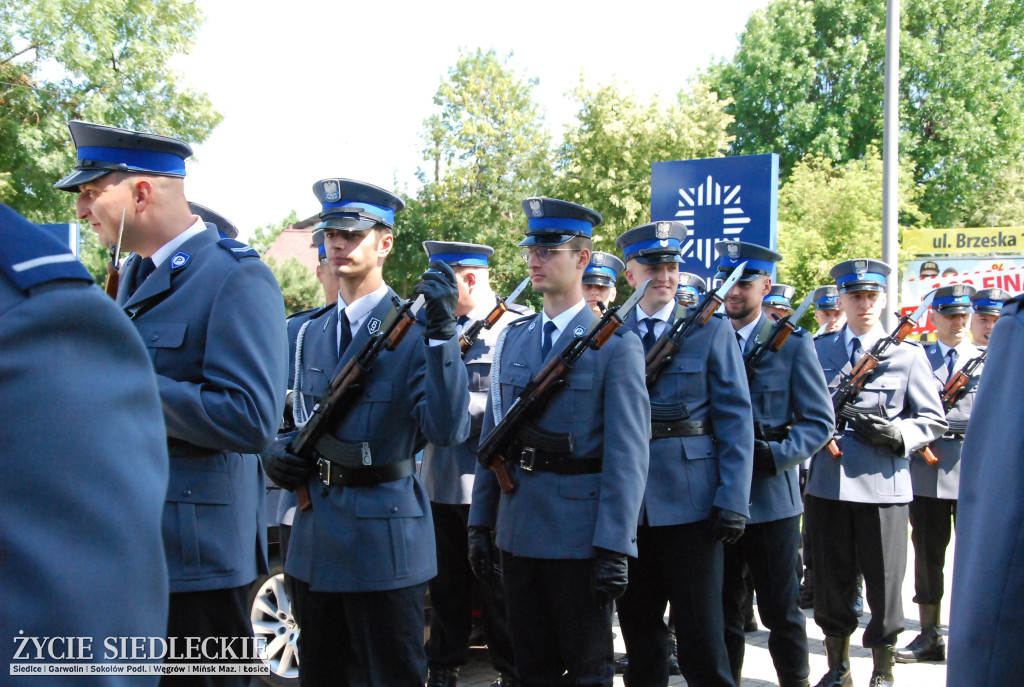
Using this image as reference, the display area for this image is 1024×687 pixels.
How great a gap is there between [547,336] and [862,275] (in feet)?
9.68

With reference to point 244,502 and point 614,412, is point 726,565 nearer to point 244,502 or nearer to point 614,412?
point 614,412

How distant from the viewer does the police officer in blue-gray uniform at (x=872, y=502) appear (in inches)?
215

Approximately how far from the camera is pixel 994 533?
153 cm

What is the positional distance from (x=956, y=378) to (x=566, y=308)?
4.45 meters

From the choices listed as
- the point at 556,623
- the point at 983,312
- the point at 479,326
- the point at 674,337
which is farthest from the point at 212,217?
the point at 983,312

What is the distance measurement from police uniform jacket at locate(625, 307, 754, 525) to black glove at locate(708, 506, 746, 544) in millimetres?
27

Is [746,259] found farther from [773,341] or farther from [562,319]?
[562,319]

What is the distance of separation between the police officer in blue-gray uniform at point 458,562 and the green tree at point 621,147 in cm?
2028

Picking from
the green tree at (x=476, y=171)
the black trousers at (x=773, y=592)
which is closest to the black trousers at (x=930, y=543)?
the black trousers at (x=773, y=592)

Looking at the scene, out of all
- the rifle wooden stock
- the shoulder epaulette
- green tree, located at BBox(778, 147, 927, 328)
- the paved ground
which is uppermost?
green tree, located at BBox(778, 147, 927, 328)

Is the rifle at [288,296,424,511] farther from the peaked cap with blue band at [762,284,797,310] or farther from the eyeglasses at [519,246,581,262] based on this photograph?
the peaked cap with blue band at [762,284,797,310]

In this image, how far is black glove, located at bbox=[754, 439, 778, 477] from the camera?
5070 millimetres

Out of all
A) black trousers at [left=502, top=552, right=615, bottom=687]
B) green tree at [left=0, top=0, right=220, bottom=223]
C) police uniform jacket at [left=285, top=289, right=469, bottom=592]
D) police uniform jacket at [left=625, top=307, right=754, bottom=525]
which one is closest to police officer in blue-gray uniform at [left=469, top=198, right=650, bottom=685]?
black trousers at [left=502, top=552, right=615, bottom=687]

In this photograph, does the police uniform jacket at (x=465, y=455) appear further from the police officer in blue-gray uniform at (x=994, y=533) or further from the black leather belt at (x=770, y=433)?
the police officer in blue-gray uniform at (x=994, y=533)
